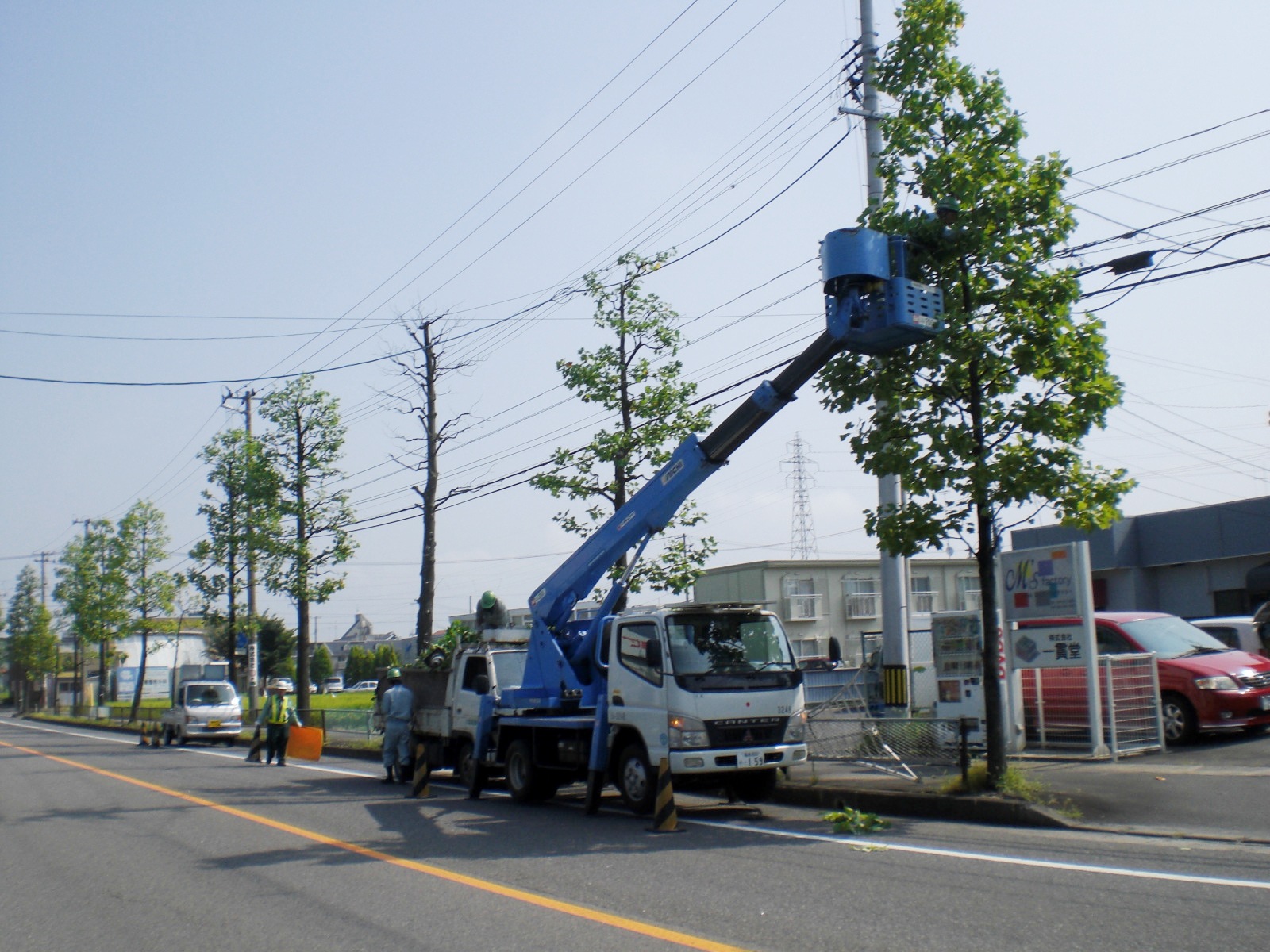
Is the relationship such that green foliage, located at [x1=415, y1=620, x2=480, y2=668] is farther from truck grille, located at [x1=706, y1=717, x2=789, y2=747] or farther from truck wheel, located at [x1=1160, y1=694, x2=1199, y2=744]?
truck wheel, located at [x1=1160, y1=694, x2=1199, y2=744]

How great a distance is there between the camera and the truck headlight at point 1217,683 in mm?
14555

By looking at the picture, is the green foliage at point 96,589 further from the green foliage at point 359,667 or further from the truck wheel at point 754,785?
the truck wheel at point 754,785

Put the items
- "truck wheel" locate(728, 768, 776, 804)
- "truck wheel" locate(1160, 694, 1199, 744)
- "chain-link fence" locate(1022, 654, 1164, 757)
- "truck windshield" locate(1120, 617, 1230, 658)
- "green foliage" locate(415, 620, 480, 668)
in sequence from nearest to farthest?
1. "truck wheel" locate(728, 768, 776, 804)
2. "chain-link fence" locate(1022, 654, 1164, 757)
3. "truck wheel" locate(1160, 694, 1199, 744)
4. "truck windshield" locate(1120, 617, 1230, 658)
5. "green foliage" locate(415, 620, 480, 668)

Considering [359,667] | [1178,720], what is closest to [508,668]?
[1178,720]

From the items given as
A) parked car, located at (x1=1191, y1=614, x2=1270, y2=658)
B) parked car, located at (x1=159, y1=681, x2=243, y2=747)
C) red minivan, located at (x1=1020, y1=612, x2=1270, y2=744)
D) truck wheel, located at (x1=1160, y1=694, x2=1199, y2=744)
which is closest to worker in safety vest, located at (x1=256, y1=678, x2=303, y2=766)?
parked car, located at (x1=159, y1=681, x2=243, y2=747)

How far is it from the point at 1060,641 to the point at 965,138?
622 cm

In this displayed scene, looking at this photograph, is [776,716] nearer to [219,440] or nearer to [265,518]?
[265,518]

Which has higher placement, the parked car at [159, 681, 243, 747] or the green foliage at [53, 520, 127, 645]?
the green foliage at [53, 520, 127, 645]

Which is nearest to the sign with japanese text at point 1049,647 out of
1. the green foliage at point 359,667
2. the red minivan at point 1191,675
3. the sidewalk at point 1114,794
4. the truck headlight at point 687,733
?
the red minivan at point 1191,675

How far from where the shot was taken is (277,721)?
22.5m

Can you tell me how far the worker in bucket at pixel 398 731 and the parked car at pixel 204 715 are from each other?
18157 millimetres

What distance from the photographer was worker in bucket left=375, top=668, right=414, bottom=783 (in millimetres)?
17438

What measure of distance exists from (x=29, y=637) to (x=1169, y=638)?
78.8 metres

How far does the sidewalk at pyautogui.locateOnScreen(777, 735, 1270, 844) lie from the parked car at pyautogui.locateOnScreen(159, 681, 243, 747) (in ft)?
79.1
